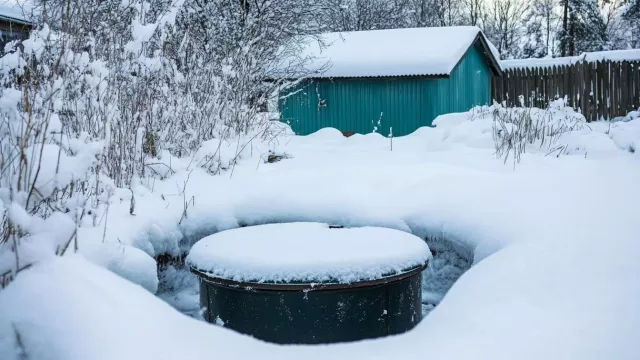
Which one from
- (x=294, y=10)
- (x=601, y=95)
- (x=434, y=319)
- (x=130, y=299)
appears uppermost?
(x=294, y=10)

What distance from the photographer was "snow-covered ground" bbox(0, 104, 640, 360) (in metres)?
2.04

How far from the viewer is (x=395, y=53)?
13.7m

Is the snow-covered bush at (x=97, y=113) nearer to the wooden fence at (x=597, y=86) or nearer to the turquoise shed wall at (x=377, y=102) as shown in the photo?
the turquoise shed wall at (x=377, y=102)

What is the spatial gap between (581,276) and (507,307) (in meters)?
0.49

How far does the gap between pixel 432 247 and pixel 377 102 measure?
9.87 meters

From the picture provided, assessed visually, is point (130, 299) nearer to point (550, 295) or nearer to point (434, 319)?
point (434, 319)

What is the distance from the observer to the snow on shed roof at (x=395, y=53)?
13.0m

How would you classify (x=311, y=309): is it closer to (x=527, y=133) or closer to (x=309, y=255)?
(x=309, y=255)

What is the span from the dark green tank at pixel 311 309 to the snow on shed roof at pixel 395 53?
33.4 feet

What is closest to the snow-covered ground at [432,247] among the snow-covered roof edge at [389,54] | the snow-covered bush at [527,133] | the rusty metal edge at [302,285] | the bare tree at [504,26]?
the snow-covered bush at [527,133]

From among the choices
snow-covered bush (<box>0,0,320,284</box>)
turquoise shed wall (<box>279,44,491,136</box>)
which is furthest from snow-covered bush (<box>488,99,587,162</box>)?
turquoise shed wall (<box>279,44,491,136</box>)

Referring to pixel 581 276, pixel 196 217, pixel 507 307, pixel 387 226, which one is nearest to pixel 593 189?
pixel 387 226

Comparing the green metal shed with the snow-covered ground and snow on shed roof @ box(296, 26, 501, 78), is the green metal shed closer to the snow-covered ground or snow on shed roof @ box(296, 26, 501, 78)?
snow on shed roof @ box(296, 26, 501, 78)

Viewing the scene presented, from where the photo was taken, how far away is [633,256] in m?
2.84
